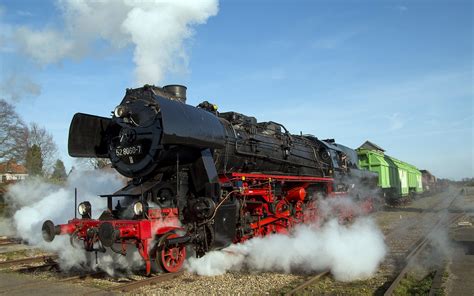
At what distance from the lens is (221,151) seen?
25.4ft

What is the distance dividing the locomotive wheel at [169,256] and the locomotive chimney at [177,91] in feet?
9.00

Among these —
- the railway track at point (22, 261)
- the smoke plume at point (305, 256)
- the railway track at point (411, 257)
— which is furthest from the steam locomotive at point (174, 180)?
the railway track at point (411, 257)

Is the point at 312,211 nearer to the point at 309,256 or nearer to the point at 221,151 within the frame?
the point at 309,256

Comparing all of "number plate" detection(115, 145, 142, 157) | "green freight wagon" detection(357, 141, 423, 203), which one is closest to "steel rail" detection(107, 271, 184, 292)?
"number plate" detection(115, 145, 142, 157)

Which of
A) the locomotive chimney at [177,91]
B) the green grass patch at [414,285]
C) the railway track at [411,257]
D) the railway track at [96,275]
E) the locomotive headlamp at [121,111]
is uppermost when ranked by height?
the locomotive chimney at [177,91]

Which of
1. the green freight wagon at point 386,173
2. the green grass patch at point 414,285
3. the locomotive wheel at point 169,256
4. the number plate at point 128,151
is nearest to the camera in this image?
the green grass patch at point 414,285

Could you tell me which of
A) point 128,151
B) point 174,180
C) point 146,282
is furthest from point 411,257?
point 128,151

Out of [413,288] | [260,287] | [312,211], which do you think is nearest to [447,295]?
[413,288]

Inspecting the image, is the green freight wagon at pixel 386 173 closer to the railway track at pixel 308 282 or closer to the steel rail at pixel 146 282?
the railway track at pixel 308 282

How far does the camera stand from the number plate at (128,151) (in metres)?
7.04

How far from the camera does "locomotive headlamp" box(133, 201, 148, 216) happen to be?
6.38m

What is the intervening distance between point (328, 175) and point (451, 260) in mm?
4815

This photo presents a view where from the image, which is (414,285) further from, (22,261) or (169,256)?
(22,261)

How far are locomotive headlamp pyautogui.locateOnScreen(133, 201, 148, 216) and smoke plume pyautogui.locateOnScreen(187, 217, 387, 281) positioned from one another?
1589mm
